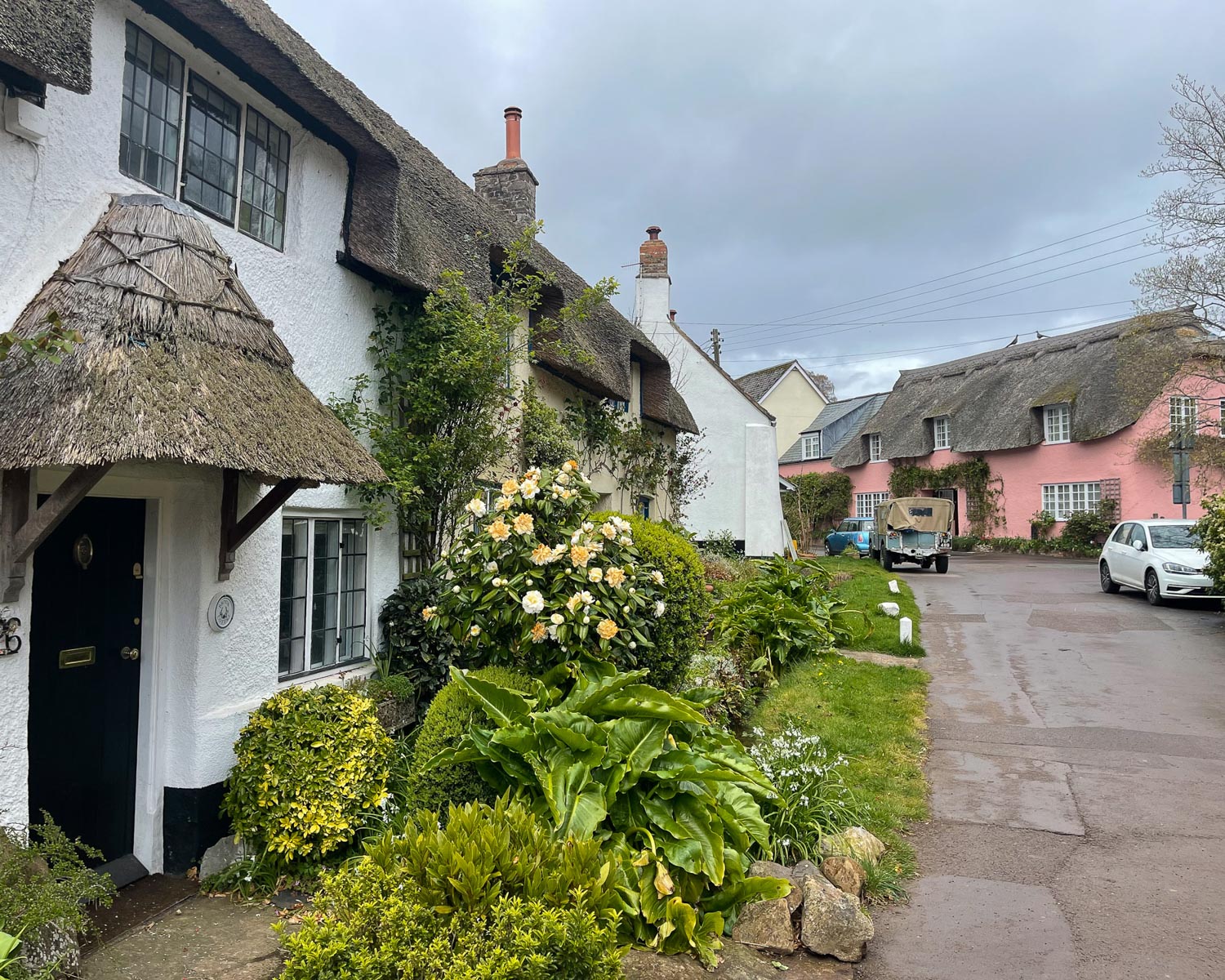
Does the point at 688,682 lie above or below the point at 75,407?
below

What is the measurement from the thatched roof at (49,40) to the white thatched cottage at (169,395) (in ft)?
0.04

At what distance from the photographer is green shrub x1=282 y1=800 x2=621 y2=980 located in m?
2.92

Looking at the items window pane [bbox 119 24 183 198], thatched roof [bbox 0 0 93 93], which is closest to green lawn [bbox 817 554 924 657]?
window pane [bbox 119 24 183 198]

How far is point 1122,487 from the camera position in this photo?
28766mm

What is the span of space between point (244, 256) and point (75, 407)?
229 cm

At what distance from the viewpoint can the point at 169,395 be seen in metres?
4.29

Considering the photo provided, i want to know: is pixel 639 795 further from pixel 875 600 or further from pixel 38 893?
pixel 875 600

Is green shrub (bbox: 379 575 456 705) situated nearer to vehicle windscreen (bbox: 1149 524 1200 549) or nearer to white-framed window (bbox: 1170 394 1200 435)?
vehicle windscreen (bbox: 1149 524 1200 549)

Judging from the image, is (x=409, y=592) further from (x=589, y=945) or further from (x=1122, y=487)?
(x=1122, y=487)

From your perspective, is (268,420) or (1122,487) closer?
(268,420)

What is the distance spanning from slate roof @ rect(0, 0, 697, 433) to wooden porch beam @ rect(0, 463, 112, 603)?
201cm

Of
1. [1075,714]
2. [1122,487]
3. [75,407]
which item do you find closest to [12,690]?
[75,407]

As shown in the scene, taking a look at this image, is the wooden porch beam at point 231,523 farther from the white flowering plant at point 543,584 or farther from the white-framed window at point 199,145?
the white-framed window at point 199,145

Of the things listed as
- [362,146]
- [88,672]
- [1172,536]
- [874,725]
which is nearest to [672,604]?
[874,725]
